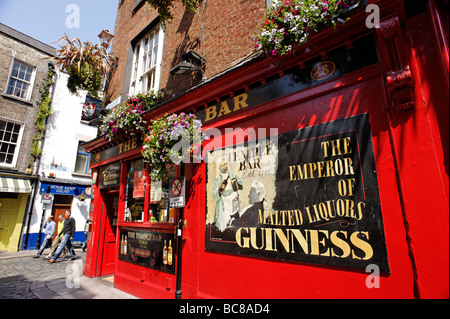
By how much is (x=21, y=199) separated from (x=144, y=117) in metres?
12.1

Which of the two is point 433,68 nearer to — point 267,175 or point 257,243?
point 267,175

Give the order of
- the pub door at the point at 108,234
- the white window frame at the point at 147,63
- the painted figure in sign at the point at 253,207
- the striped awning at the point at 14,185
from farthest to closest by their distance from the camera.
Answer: the striped awning at the point at 14,185 < the pub door at the point at 108,234 < the white window frame at the point at 147,63 < the painted figure in sign at the point at 253,207

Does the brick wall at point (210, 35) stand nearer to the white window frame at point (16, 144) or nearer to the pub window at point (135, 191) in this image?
the pub window at point (135, 191)

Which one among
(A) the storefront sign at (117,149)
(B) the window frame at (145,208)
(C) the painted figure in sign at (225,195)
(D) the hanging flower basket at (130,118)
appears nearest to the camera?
(C) the painted figure in sign at (225,195)

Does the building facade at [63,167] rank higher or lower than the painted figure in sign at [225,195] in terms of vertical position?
higher

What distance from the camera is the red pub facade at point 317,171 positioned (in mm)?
2646

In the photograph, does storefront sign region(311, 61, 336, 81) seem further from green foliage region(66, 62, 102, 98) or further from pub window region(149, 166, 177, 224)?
green foliage region(66, 62, 102, 98)

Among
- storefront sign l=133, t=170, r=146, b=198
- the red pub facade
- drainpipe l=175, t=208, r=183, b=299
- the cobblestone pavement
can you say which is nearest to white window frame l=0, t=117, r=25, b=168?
the cobblestone pavement

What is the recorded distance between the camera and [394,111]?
289cm

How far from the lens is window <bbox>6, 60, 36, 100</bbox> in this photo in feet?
44.6

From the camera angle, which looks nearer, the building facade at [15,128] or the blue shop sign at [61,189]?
the building facade at [15,128]

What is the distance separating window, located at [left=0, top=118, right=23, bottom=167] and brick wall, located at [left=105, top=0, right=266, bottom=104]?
10705 millimetres

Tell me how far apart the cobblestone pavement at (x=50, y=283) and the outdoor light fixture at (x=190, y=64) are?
557cm

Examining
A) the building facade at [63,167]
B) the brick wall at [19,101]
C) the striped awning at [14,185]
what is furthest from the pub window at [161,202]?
the brick wall at [19,101]
